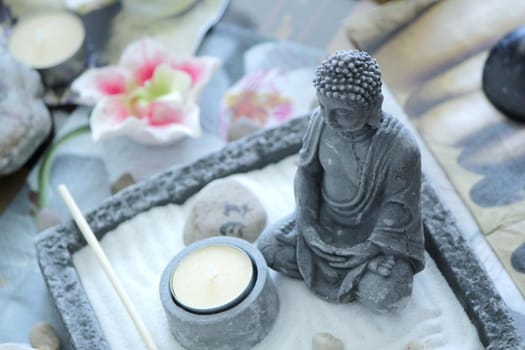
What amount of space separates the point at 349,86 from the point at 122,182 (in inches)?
20.5

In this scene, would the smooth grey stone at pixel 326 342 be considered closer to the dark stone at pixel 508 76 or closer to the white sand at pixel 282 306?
the white sand at pixel 282 306

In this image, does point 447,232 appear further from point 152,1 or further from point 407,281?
point 152,1

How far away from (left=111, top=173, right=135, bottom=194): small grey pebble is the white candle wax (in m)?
0.27

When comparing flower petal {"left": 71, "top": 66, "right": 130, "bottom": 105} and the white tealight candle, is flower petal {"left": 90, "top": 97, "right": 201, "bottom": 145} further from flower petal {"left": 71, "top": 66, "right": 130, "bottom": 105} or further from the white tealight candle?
the white tealight candle

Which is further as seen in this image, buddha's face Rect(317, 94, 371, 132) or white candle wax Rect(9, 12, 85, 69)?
white candle wax Rect(9, 12, 85, 69)

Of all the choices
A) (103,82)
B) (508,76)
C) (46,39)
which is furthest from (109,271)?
(508,76)

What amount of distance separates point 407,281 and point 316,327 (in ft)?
0.45

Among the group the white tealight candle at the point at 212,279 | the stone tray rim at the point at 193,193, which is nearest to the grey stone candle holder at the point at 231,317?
the white tealight candle at the point at 212,279

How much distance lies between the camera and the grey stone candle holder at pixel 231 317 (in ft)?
3.24

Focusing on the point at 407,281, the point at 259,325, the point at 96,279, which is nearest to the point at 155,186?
the point at 96,279

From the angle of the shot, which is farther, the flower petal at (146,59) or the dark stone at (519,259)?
Answer: the flower petal at (146,59)

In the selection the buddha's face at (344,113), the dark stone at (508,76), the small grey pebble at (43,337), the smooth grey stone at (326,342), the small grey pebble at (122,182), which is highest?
the buddha's face at (344,113)

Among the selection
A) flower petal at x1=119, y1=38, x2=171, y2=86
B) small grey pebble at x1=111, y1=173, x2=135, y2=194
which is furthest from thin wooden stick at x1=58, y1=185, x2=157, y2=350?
flower petal at x1=119, y1=38, x2=171, y2=86

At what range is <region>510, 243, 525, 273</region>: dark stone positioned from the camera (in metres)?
1.11
